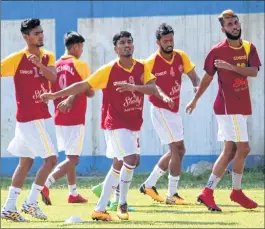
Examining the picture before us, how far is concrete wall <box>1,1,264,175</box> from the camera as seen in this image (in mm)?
20656

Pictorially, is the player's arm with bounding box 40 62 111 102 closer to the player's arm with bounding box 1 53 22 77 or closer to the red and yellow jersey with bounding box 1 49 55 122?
the red and yellow jersey with bounding box 1 49 55 122

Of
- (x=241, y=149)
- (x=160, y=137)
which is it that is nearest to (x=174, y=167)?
(x=160, y=137)

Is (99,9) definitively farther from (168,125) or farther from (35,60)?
(35,60)

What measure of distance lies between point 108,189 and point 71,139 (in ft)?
9.74

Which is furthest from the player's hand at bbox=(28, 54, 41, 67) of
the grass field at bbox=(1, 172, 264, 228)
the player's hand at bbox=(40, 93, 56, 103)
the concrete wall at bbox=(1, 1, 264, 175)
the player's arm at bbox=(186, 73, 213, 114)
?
the concrete wall at bbox=(1, 1, 264, 175)

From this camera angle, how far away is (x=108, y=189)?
40.9ft

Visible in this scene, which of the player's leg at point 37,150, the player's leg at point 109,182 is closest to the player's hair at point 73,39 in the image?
the player's leg at point 37,150

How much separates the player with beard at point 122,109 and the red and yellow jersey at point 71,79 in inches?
96.1

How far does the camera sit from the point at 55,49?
21047mm

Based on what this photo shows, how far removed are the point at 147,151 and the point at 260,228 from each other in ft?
31.2

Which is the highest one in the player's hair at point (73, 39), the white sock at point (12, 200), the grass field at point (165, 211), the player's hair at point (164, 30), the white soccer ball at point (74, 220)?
the player's hair at point (164, 30)

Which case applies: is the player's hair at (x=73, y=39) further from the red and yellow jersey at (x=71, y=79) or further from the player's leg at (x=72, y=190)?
the player's leg at (x=72, y=190)

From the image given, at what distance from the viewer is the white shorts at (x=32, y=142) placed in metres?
12.8

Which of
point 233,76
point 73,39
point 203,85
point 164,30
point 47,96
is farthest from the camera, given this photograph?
point 73,39
